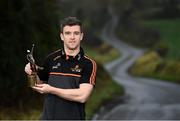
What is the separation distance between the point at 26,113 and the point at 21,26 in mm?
2479

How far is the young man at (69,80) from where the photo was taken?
13.7ft

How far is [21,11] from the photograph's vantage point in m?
14.6

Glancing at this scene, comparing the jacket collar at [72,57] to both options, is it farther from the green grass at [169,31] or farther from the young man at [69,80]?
the green grass at [169,31]

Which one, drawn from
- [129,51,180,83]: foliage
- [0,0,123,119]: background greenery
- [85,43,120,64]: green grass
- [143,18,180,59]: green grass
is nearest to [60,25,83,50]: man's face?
[0,0,123,119]: background greenery

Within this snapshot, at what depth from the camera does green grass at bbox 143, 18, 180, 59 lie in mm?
62694

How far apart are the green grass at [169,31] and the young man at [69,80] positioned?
167 feet

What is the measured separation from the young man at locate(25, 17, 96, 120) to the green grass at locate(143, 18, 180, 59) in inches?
2010

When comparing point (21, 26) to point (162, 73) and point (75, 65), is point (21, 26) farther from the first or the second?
point (162, 73)

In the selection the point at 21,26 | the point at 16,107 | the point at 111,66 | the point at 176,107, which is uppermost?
the point at 21,26

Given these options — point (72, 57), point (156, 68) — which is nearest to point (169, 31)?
point (156, 68)

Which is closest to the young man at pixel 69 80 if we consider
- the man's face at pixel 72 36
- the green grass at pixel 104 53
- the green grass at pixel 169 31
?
the man's face at pixel 72 36

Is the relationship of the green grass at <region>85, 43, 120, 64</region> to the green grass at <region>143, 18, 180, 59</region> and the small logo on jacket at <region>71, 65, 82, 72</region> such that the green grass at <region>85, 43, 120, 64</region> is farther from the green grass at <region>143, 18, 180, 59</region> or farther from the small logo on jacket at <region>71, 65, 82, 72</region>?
the small logo on jacket at <region>71, 65, 82, 72</region>

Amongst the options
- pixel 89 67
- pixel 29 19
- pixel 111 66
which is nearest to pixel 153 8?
pixel 111 66

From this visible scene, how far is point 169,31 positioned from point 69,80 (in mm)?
78498
